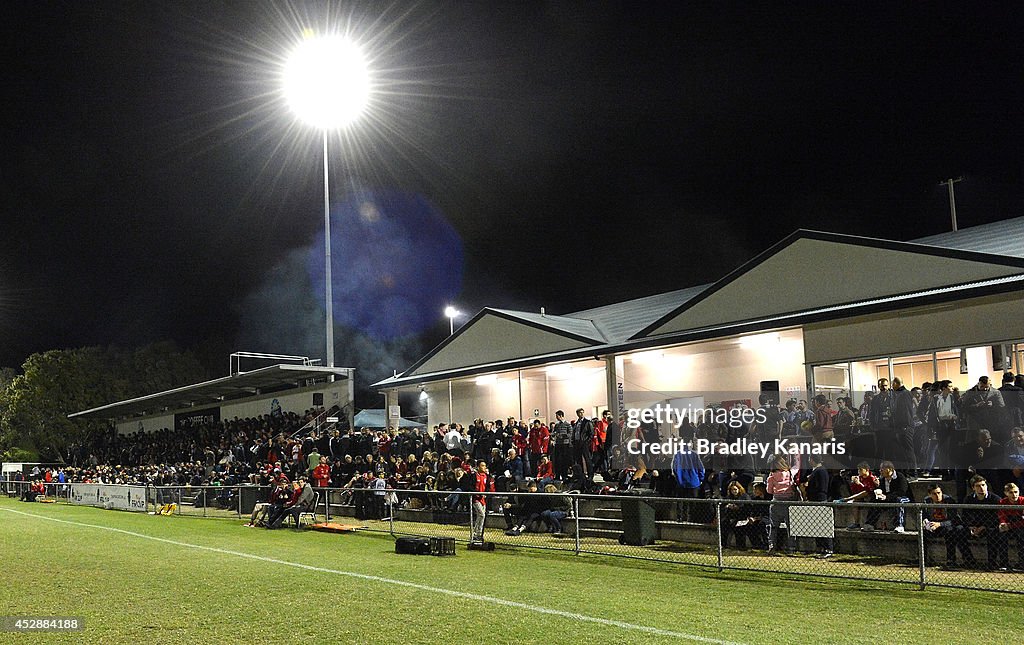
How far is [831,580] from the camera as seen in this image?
11.3 meters

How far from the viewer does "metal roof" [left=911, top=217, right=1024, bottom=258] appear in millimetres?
19000

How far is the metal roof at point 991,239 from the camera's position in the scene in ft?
62.3

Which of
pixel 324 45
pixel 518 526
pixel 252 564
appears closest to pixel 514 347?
pixel 324 45

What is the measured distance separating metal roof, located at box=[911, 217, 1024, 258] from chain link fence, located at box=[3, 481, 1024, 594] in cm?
828

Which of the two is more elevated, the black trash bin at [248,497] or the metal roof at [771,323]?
the metal roof at [771,323]

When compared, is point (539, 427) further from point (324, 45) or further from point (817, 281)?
point (324, 45)

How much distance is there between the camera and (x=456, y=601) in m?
9.71

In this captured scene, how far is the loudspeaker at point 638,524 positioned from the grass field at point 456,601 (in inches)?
55.2

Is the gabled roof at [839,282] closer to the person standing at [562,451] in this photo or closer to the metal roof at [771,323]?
the metal roof at [771,323]

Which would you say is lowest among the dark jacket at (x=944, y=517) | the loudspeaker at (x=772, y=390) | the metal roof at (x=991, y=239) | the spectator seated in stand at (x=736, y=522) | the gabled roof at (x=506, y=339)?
the spectator seated in stand at (x=736, y=522)

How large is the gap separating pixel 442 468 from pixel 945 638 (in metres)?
14.7

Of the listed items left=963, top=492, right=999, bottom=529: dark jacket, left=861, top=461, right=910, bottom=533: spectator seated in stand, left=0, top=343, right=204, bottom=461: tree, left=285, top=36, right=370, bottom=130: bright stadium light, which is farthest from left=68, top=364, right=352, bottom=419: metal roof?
left=963, top=492, right=999, bottom=529: dark jacket

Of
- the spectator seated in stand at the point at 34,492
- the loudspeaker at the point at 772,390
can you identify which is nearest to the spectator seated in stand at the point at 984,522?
the loudspeaker at the point at 772,390

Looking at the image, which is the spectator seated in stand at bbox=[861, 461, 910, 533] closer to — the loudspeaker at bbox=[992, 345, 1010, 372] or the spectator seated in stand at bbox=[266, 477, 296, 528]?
the loudspeaker at bbox=[992, 345, 1010, 372]
